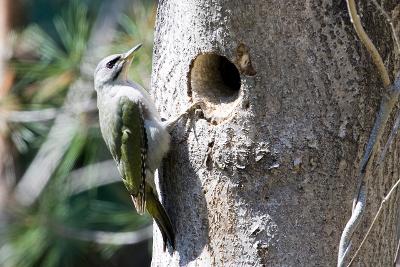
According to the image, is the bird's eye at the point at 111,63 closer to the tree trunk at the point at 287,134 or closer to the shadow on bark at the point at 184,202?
the shadow on bark at the point at 184,202

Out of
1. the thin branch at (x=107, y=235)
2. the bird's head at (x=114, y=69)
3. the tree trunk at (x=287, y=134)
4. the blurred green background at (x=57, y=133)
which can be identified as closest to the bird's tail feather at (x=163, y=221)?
the tree trunk at (x=287, y=134)

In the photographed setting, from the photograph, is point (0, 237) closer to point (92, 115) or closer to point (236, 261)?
point (92, 115)

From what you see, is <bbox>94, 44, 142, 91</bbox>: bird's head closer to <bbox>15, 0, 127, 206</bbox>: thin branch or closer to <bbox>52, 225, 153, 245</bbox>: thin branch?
<bbox>15, 0, 127, 206</bbox>: thin branch

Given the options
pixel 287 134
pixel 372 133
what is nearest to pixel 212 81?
pixel 287 134

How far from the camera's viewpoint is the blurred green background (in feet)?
15.3

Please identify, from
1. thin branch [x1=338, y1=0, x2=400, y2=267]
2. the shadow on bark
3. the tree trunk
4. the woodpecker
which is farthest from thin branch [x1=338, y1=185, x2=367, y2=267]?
the woodpecker

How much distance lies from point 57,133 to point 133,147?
5.97 feet

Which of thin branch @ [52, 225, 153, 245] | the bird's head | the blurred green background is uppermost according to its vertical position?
the bird's head

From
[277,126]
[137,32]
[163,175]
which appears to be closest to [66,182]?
[137,32]

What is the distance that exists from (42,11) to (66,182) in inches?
115

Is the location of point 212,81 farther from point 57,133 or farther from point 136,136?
point 57,133

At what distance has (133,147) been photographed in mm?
3156

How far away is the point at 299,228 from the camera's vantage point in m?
2.60

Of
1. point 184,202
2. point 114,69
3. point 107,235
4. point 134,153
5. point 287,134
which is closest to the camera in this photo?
point 287,134
